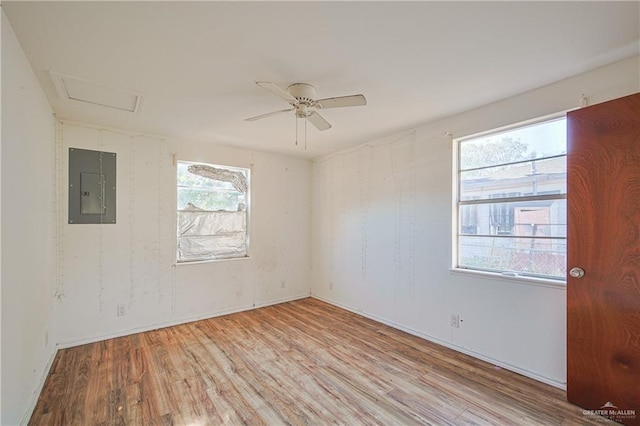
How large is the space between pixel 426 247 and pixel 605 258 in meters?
1.57

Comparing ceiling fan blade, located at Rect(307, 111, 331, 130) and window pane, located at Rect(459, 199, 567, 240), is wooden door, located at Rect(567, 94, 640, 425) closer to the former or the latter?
window pane, located at Rect(459, 199, 567, 240)

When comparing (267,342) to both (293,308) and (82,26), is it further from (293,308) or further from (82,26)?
(82,26)

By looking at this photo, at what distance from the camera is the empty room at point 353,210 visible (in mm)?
1742

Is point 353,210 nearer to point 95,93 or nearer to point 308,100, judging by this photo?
point 308,100

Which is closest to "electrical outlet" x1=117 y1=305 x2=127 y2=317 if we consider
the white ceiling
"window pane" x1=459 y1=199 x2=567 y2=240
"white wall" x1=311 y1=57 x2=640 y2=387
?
the white ceiling

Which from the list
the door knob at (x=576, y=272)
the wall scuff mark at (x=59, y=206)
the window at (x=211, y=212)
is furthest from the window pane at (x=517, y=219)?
the wall scuff mark at (x=59, y=206)

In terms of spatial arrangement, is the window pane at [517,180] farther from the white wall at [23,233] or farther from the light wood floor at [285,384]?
the white wall at [23,233]

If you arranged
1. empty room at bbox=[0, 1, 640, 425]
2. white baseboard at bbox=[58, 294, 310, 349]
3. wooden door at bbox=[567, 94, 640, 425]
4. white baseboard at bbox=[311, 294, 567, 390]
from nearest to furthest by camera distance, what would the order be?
empty room at bbox=[0, 1, 640, 425] < wooden door at bbox=[567, 94, 640, 425] < white baseboard at bbox=[311, 294, 567, 390] < white baseboard at bbox=[58, 294, 310, 349]

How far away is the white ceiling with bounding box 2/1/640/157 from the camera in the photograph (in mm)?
1554

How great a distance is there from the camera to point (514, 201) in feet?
8.95

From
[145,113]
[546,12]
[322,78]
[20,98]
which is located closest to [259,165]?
[145,113]

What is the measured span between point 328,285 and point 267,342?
1.81 metres

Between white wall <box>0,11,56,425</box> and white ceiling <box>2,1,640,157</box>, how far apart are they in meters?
0.25

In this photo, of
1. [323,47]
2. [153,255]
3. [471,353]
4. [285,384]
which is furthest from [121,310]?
[471,353]
